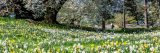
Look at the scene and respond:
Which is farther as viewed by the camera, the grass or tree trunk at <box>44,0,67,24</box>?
tree trunk at <box>44,0,67,24</box>

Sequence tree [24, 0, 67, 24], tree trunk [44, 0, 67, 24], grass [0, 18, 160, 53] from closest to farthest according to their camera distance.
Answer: grass [0, 18, 160, 53], tree [24, 0, 67, 24], tree trunk [44, 0, 67, 24]

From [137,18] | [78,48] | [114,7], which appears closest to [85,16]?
[114,7]

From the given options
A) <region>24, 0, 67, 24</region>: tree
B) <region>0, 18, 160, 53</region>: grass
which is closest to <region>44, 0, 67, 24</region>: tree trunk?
<region>24, 0, 67, 24</region>: tree

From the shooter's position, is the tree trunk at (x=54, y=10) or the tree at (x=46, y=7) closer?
the tree at (x=46, y=7)

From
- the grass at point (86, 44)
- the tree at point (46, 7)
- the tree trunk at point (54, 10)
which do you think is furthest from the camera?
the tree trunk at point (54, 10)

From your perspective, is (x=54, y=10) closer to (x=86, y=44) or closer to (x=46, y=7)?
(x=46, y=7)

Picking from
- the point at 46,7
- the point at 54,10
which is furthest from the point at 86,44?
the point at 54,10

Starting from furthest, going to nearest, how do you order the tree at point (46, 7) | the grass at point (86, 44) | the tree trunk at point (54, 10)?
A: the tree trunk at point (54, 10), the tree at point (46, 7), the grass at point (86, 44)

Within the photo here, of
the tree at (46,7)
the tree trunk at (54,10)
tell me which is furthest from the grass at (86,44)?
the tree trunk at (54,10)

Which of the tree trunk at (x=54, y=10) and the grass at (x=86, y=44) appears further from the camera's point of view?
the tree trunk at (x=54, y=10)

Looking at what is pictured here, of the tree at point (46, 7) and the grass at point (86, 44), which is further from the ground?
the grass at point (86, 44)

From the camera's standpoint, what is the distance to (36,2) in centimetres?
4319

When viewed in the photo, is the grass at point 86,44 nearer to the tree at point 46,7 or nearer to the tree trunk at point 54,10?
the tree at point 46,7

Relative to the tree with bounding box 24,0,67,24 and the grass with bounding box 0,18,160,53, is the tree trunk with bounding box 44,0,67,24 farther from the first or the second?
the grass with bounding box 0,18,160,53
